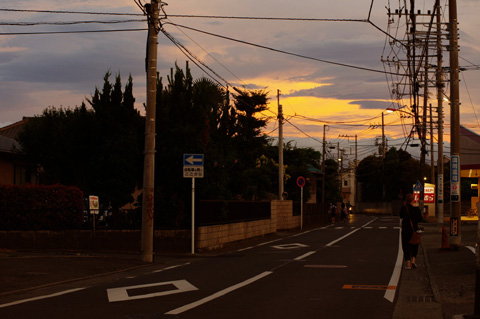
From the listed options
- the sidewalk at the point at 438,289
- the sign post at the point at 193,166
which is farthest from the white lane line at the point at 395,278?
the sign post at the point at 193,166

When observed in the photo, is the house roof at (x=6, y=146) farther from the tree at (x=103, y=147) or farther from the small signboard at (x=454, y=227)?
the small signboard at (x=454, y=227)

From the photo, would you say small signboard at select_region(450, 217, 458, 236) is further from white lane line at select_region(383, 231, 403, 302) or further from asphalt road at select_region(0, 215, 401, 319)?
asphalt road at select_region(0, 215, 401, 319)

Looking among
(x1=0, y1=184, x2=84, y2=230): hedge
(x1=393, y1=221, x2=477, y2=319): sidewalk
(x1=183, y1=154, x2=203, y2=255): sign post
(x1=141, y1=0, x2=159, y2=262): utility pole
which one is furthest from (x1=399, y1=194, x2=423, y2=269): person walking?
(x1=0, y1=184, x2=84, y2=230): hedge

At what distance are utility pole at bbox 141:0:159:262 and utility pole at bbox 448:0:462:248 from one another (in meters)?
10.1

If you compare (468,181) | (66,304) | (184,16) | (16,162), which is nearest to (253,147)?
(16,162)

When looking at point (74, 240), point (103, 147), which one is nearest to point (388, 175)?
point (103, 147)

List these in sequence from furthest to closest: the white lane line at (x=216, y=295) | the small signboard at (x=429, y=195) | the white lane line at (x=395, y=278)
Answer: the small signboard at (x=429, y=195) → the white lane line at (x=395, y=278) → the white lane line at (x=216, y=295)

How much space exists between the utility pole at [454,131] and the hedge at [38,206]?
1227 cm

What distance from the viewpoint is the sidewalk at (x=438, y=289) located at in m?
9.91

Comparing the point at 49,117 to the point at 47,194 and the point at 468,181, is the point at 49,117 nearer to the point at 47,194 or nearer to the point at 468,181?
the point at 47,194

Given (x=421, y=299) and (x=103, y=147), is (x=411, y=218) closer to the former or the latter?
(x=421, y=299)

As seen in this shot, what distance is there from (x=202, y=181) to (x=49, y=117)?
8241 millimetres

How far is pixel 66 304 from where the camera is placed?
10.3 meters

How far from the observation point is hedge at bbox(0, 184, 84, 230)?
2097 cm
